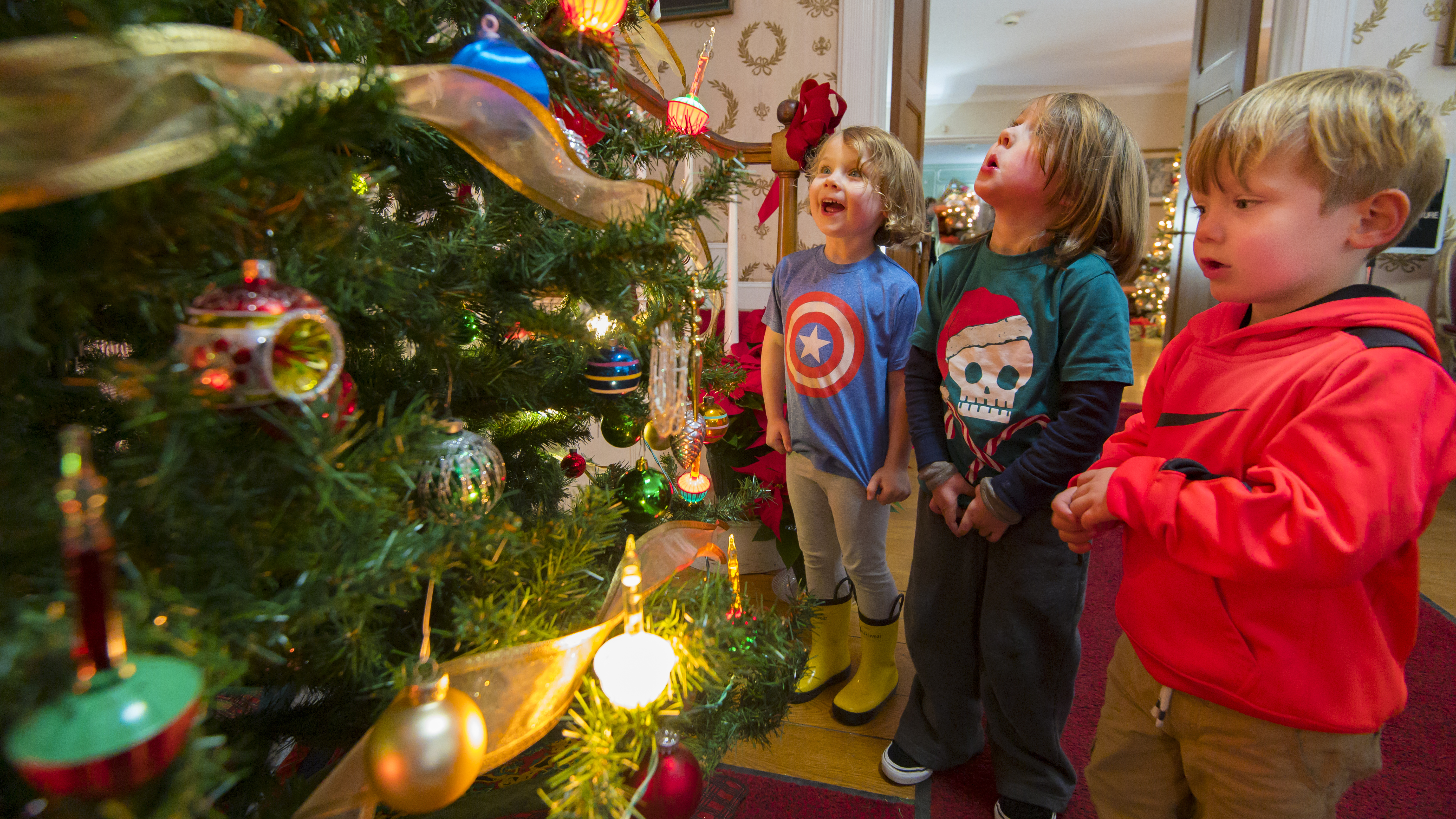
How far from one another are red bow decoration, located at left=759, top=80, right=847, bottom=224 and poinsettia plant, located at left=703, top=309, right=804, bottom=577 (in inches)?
14.8

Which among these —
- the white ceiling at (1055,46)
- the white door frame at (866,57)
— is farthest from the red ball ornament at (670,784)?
the white ceiling at (1055,46)

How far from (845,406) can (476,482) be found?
0.77 meters

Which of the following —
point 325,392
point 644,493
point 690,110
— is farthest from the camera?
point 690,110

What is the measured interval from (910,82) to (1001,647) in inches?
93.2

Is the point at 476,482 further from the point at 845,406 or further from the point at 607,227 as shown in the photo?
the point at 845,406

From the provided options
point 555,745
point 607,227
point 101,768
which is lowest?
point 555,745

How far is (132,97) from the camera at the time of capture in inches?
11.2

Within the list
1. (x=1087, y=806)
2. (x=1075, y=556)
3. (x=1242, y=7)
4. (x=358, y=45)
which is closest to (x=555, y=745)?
(x=358, y=45)

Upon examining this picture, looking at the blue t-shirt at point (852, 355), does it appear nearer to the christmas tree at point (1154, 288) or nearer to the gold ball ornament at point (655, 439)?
the gold ball ornament at point (655, 439)

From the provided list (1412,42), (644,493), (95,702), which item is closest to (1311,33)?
(1412,42)

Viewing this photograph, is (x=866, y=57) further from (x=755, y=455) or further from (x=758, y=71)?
(x=755, y=455)

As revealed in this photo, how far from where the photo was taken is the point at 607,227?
0.48 meters

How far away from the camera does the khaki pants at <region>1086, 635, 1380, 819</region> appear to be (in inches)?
24.4

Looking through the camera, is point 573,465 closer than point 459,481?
No
